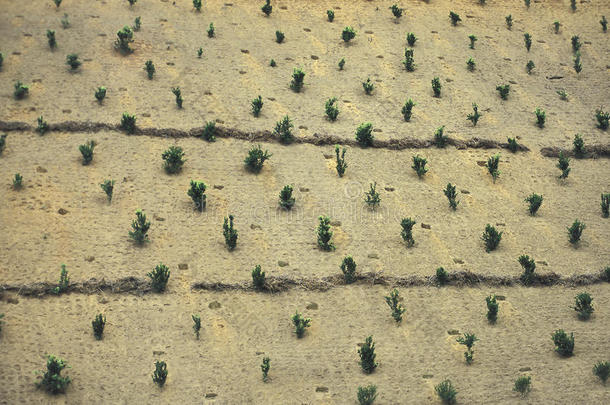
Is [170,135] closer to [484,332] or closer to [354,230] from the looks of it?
[354,230]

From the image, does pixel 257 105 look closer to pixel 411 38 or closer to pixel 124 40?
pixel 124 40

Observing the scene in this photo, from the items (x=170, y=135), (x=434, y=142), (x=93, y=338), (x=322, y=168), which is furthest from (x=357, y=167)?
(x=93, y=338)

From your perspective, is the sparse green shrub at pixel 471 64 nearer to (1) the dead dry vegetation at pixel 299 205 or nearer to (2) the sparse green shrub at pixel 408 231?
(1) the dead dry vegetation at pixel 299 205

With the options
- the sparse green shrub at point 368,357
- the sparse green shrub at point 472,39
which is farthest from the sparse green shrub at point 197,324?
the sparse green shrub at point 472,39

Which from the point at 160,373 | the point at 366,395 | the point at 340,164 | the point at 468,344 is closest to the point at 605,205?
the point at 340,164

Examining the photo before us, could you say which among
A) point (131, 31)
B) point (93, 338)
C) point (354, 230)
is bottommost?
point (93, 338)

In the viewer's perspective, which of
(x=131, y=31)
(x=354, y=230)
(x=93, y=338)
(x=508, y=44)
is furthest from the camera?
(x=508, y=44)
